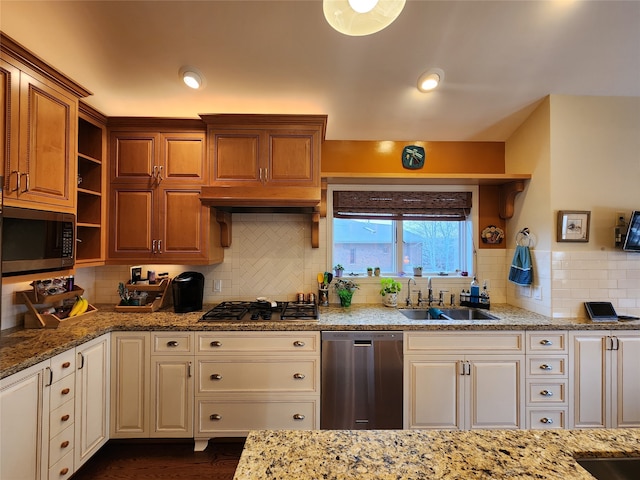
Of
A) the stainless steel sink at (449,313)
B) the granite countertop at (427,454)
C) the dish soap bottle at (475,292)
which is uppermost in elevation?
the dish soap bottle at (475,292)

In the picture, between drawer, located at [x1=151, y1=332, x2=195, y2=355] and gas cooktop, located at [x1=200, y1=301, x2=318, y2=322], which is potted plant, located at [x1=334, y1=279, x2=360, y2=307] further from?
drawer, located at [x1=151, y1=332, x2=195, y2=355]

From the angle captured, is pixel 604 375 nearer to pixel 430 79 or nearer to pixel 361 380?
pixel 361 380

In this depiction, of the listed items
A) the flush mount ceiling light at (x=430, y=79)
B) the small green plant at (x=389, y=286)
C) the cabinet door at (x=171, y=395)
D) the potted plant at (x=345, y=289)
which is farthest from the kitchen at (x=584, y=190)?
the cabinet door at (x=171, y=395)

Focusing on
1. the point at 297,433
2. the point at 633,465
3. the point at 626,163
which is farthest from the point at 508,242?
the point at 297,433

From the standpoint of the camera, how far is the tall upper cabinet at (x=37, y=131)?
152 centimetres

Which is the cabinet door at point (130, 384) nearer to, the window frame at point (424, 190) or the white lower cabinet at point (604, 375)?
the window frame at point (424, 190)

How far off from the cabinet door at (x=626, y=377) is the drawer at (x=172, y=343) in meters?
3.07

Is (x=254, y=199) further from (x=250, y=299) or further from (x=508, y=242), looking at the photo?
(x=508, y=242)

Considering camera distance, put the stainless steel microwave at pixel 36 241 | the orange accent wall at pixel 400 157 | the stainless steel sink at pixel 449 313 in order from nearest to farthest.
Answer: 1. the stainless steel microwave at pixel 36 241
2. the stainless steel sink at pixel 449 313
3. the orange accent wall at pixel 400 157

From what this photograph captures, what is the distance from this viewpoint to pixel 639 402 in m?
2.10

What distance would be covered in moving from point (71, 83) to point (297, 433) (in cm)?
241

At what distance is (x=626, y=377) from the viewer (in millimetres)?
2098

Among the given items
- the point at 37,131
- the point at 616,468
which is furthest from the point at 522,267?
the point at 37,131

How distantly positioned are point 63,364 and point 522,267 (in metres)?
3.31
